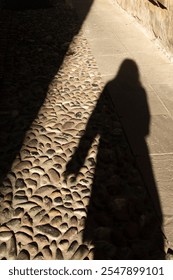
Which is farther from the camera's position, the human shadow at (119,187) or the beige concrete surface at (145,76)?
the beige concrete surface at (145,76)

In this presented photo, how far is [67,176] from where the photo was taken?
3191mm

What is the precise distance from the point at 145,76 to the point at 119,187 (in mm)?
2829

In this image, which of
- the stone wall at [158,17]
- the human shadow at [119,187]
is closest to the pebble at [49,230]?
the human shadow at [119,187]

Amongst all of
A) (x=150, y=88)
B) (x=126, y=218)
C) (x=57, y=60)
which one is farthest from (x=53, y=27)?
(x=126, y=218)

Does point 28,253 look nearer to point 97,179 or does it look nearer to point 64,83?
point 97,179

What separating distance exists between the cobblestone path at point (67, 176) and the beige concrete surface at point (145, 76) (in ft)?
0.53

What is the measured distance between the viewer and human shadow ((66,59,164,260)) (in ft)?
8.39

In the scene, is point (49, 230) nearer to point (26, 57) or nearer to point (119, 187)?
point (119, 187)

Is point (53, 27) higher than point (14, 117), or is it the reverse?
point (53, 27)

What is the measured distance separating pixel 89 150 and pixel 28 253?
1.47 meters

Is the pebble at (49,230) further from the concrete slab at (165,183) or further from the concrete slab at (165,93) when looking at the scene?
the concrete slab at (165,93)

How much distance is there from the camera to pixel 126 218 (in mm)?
2781

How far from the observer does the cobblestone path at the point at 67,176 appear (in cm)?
257

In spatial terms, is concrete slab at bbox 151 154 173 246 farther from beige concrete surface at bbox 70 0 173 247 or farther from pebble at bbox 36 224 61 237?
pebble at bbox 36 224 61 237
